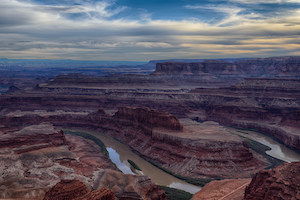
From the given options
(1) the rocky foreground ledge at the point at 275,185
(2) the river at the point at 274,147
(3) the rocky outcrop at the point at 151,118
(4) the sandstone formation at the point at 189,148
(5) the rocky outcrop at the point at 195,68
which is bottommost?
(2) the river at the point at 274,147

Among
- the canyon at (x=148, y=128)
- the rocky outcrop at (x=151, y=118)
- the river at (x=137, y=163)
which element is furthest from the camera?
the rocky outcrop at (x=151, y=118)

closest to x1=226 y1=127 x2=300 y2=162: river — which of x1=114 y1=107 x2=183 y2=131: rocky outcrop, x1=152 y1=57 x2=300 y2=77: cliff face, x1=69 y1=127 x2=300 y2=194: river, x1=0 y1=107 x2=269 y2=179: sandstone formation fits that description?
x1=69 y1=127 x2=300 y2=194: river

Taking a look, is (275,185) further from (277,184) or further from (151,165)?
(151,165)

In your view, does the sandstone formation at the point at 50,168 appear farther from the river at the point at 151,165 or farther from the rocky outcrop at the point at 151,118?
the rocky outcrop at the point at 151,118

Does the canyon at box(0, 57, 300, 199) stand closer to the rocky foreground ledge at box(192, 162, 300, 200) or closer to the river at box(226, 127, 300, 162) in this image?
the river at box(226, 127, 300, 162)

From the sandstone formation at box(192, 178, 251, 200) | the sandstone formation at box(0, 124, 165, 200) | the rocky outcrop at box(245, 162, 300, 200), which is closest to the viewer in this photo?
the rocky outcrop at box(245, 162, 300, 200)

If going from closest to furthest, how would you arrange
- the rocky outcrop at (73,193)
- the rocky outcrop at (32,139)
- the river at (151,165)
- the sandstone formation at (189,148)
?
the rocky outcrop at (73,193) → the river at (151,165) → the sandstone formation at (189,148) → the rocky outcrop at (32,139)

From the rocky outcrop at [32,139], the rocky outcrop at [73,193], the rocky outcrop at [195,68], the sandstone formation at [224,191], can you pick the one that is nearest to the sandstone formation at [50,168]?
the rocky outcrop at [32,139]
